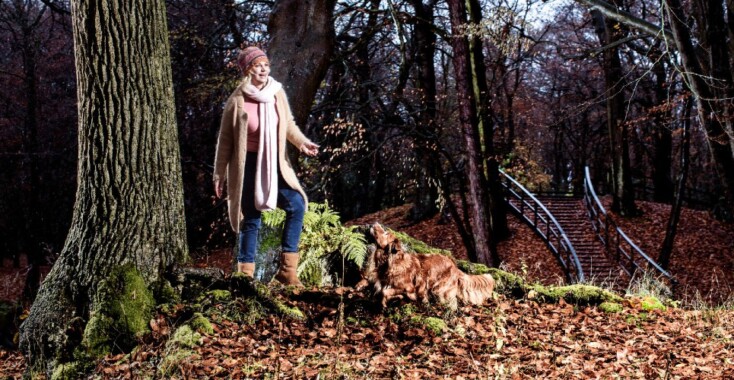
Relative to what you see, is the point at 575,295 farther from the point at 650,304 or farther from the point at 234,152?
the point at 234,152

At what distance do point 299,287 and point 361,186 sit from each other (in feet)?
57.3

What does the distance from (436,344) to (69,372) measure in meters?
2.78

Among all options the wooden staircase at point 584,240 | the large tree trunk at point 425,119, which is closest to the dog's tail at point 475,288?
the large tree trunk at point 425,119

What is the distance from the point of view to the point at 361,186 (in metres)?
23.2

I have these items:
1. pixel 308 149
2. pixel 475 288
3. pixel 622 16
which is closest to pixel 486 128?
pixel 622 16

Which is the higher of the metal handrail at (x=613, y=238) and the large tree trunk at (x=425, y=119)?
the large tree trunk at (x=425, y=119)

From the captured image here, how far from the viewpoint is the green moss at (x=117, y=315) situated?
4.49 metres

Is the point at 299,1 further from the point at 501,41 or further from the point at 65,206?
the point at 65,206

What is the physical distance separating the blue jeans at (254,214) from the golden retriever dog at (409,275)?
35.0 inches

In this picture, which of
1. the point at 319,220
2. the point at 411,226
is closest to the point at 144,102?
the point at 319,220

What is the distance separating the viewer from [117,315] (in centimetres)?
456

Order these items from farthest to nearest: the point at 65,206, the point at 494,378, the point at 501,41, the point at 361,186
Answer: the point at 361,186 → the point at 65,206 → the point at 501,41 → the point at 494,378

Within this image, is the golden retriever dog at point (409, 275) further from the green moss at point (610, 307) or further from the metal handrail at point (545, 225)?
the metal handrail at point (545, 225)

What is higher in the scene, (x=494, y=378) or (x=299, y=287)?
(x=299, y=287)
